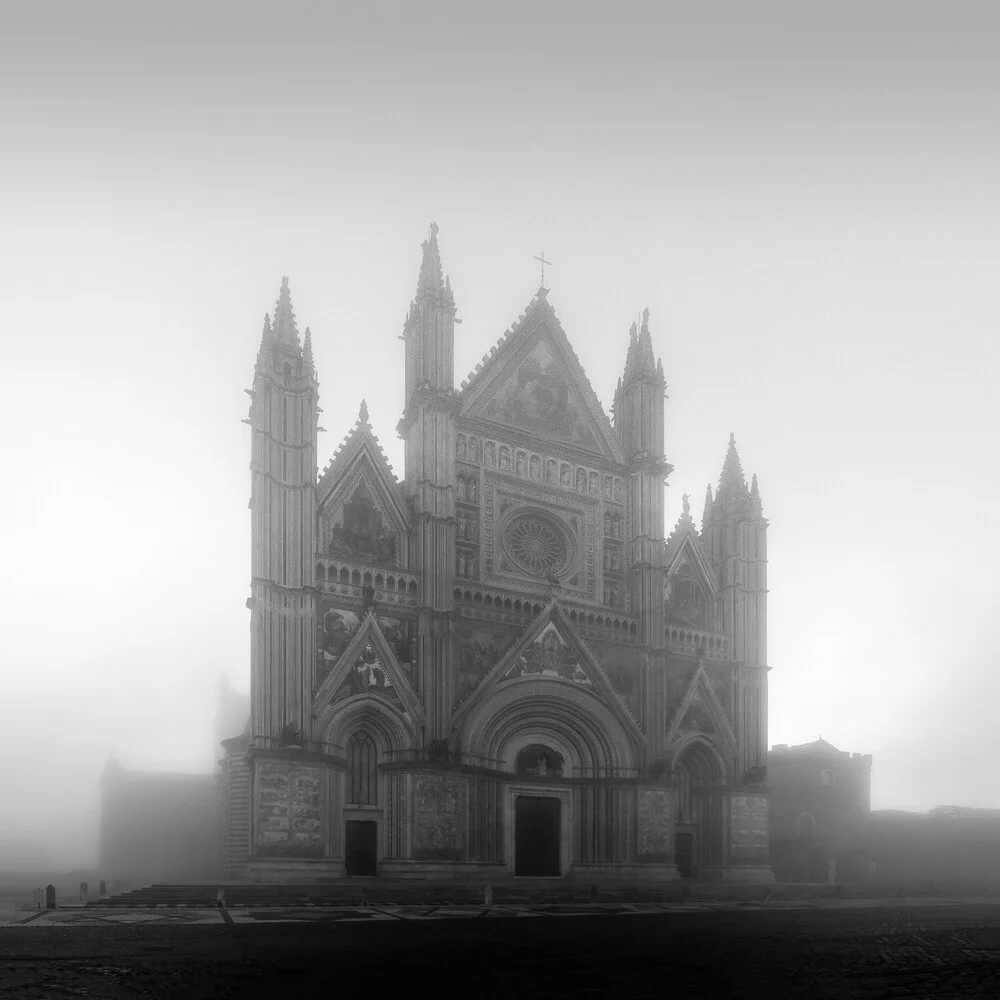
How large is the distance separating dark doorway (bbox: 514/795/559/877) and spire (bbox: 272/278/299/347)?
59.3 ft

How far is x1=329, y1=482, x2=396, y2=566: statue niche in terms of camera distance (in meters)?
38.9

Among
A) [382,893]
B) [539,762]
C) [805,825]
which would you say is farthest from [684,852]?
[382,893]

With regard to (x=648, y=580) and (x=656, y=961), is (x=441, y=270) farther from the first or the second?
(x=656, y=961)

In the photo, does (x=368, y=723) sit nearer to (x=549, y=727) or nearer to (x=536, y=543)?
(x=549, y=727)

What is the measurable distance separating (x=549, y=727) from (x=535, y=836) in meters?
3.87

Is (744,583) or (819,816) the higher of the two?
(744,583)

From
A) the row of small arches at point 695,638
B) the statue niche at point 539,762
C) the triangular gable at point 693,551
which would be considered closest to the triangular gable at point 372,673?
the statue niche at point 539,762

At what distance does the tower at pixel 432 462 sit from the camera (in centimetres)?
3912

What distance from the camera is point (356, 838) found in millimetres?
37094

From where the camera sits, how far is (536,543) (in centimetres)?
4366

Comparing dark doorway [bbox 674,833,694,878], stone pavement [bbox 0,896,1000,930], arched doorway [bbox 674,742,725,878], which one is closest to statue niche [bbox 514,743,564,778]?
arched doorway [bbox 674,742,725,878]

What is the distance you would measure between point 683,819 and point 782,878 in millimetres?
11133

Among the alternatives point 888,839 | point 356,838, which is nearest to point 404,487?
point 356,838

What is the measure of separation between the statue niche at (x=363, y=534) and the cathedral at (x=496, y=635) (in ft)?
0.25
